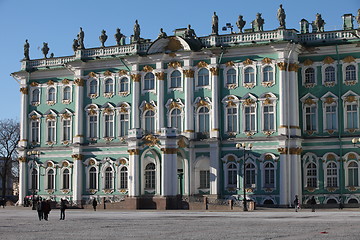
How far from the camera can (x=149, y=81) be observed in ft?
230

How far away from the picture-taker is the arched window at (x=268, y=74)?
65.1 m

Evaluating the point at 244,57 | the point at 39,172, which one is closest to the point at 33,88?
the point at 39,172

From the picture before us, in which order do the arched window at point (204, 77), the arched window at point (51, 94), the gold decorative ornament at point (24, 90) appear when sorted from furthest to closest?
the gold decorative ornament at point (24, 90)
the arched window at point (51, 94)
the arched window at point (204, 77)

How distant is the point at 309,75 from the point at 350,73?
144 inches

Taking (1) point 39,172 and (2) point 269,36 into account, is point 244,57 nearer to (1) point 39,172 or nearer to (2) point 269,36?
(2) point 269,36

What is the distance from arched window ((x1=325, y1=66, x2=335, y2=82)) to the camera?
6450 centimetres

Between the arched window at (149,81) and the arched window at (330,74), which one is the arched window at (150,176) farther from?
the arched window at (330,74)

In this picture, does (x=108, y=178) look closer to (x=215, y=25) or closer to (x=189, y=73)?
(x=189, y=73)

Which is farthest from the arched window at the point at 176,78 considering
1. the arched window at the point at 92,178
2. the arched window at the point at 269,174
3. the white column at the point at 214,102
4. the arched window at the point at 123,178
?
the arched window at the point at 92,178

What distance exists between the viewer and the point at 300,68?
65.8 meters

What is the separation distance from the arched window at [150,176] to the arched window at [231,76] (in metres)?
10.6

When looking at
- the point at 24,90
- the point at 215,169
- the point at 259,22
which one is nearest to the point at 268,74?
the point at 259,22

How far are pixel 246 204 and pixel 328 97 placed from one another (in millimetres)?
12609

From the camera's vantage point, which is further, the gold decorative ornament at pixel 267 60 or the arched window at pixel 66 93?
the arched window at pixel 66 93
